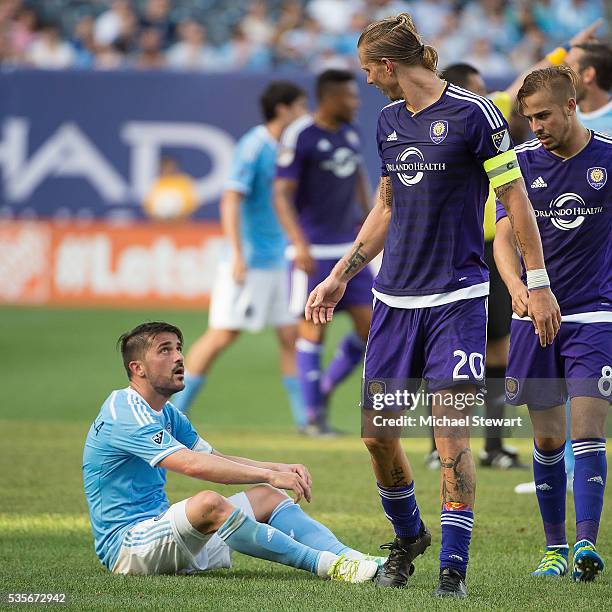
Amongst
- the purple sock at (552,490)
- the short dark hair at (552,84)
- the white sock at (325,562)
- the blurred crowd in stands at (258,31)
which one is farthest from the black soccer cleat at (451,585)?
the blurred crowd in stands at (258,31)

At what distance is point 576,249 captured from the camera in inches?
232

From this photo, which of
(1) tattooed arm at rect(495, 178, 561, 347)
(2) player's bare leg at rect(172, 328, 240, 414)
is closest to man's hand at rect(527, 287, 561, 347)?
(1) tattooed arm at rect(495, 178, 561, 347)

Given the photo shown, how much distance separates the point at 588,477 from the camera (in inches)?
224

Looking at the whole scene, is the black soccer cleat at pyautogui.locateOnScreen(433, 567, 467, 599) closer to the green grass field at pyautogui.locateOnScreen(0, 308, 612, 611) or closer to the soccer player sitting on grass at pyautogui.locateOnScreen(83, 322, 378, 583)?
the green grass field at pyautogui.locateOnScreen(0, 308, 612, 611)

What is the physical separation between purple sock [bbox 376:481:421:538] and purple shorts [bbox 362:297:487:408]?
0.41 m

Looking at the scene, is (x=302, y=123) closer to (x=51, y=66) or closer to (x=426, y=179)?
(x=426, y=179)

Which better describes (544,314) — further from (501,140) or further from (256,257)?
(256,257)

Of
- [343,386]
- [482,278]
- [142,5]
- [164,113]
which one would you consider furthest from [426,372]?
[142,5]

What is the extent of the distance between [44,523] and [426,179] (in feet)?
9.68

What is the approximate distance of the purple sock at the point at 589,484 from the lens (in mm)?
5621

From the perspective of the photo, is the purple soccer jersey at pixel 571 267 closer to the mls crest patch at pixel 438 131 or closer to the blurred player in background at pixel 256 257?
the mls crest patch at pixel 438 131

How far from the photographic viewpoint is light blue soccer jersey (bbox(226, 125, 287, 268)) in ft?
35.7

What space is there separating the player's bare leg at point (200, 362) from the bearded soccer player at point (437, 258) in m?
4.62

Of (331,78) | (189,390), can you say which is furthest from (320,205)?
(189,390)
